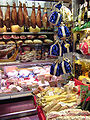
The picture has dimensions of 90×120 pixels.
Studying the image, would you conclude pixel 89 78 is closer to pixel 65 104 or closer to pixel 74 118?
pixel 65 104

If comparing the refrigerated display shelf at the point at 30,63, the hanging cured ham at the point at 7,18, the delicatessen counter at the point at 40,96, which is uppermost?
the hanging cured ham at the point at 7,18

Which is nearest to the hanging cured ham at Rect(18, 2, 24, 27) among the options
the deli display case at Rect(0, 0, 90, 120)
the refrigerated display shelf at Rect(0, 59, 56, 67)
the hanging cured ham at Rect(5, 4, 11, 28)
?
the deli display case at Rect(0, 0, 90, 120)

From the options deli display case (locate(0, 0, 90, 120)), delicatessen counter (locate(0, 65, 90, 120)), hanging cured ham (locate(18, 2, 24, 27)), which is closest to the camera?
delicatessen counter (locate(0, 65, 90, 120))

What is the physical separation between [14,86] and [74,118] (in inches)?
60.1

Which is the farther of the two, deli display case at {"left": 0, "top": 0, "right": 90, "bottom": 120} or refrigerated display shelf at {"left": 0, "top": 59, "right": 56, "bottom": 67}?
refrigerated display shelf at {"left": 0, "top": 59, "right": 56, "bottom": 67}

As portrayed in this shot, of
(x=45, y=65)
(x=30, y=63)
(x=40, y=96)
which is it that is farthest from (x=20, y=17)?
A: (x=40, y=96)

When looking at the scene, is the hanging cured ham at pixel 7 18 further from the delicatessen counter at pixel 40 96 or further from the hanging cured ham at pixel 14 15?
the delicatessen counter at pixel 40 96

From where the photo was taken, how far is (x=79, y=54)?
2.61 meters

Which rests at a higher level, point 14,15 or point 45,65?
point 14,15

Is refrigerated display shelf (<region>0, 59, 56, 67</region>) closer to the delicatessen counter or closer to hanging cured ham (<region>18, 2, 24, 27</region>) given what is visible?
the delicatessen counter

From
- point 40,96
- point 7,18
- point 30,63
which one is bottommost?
point 40,96

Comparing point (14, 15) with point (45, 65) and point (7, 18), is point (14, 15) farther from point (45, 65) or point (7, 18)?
point (45, 65)

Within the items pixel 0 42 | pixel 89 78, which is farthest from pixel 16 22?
pixel 89 78

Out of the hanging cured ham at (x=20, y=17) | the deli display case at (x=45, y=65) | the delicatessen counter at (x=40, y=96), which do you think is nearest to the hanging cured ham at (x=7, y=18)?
the deli display case at (x=45, y=65)
